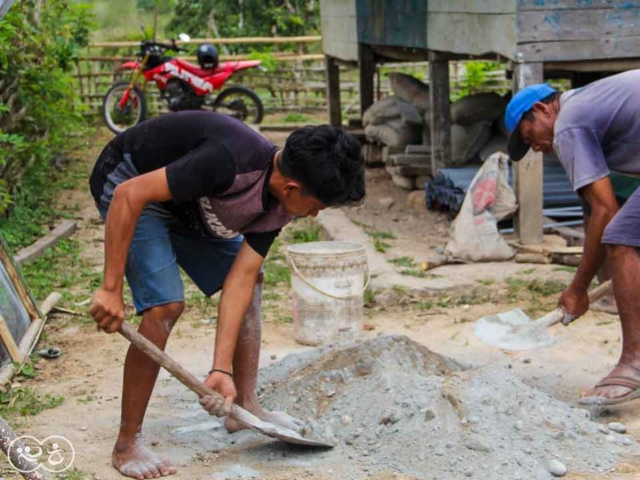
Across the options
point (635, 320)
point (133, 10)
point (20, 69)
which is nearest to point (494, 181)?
point (635, 320)

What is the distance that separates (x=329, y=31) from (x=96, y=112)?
12.9 ft

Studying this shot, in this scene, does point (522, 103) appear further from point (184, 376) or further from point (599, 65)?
point (599, 65)

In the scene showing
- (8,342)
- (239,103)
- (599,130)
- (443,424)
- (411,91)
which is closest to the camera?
(443,424)

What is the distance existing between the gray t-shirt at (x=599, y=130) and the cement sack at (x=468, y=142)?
16.6ft

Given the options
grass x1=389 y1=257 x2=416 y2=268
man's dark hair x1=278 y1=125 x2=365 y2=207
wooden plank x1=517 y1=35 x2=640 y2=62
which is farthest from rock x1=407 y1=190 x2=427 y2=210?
man's dark hair x1=278 y1=125 x2=365 y2=207

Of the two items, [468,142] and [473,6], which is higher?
[473,6]

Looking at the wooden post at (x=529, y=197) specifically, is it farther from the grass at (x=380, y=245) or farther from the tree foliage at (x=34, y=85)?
the tree foliage at (x=34, y=85)

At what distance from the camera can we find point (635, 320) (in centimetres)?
417

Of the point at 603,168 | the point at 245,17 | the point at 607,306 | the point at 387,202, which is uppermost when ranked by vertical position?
the point at 245,17

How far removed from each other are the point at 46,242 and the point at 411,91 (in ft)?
15.9

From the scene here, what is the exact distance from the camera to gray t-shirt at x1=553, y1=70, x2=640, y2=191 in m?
4.18

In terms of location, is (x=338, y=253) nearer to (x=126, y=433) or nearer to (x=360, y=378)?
(x=360, y=378)

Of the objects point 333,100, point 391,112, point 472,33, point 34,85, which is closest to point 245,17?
point 333,100

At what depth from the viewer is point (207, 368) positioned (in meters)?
5.01
